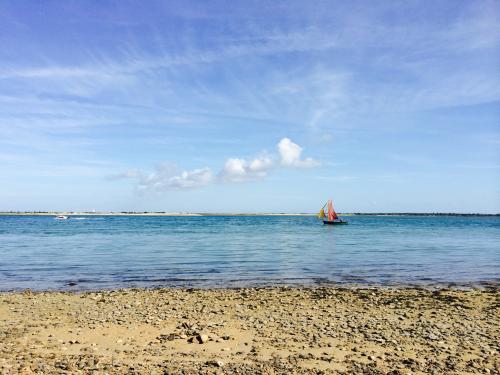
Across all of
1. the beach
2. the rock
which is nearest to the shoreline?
the beach

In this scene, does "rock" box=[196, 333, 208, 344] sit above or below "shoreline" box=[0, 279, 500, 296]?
above

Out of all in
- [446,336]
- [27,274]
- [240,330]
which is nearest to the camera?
[446,336]

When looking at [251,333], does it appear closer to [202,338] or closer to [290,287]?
[202,338]

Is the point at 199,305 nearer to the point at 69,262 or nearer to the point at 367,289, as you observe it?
the point at 367,289

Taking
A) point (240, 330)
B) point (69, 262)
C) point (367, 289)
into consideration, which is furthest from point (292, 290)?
point (69, 262)

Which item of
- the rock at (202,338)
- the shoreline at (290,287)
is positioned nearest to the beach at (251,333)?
the rock at (202,338)

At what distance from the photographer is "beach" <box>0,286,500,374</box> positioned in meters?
9.04

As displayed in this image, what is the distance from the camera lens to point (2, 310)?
14.2 m

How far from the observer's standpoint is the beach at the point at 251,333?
904 centimetres

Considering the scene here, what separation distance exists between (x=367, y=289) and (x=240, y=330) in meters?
8.64

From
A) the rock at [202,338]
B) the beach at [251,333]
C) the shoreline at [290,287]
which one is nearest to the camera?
the beach at [251,333]

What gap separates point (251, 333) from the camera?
37.6 feet

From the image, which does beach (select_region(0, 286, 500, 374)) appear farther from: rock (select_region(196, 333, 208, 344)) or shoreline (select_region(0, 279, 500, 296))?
shoreline (select_region(0, 279, 500, 296))

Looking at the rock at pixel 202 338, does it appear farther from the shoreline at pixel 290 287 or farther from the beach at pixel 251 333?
the shoreline at pixel 290 287
